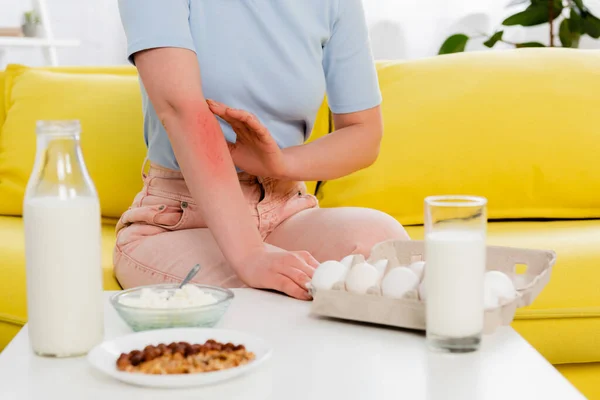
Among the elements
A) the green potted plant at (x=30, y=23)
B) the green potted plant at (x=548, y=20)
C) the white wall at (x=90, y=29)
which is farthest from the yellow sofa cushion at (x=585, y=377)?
the green potted plant at (x=30, y=23)

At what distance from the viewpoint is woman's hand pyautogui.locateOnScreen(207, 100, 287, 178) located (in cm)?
118

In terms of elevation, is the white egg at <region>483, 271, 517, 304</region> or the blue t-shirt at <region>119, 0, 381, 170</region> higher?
the blue t-shirt at <region>119, 0, 381, 170</region>

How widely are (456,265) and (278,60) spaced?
2.36 feet

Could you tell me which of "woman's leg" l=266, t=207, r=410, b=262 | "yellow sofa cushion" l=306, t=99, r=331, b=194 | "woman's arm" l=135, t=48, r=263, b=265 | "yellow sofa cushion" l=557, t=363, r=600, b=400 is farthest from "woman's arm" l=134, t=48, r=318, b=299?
"yellow sofa cushion" l=306, t=99, r=331, b=194

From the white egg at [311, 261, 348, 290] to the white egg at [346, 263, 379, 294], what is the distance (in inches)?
1.0

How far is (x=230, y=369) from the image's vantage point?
27.3 inches

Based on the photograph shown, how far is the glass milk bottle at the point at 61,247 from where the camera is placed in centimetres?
75

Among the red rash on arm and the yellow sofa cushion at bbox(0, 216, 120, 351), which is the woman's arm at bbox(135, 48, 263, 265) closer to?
the red rash on arm

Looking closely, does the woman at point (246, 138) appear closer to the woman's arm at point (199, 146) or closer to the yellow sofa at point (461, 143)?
the woman's arm at point (199, 146)

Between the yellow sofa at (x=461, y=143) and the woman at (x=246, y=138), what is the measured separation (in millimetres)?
382

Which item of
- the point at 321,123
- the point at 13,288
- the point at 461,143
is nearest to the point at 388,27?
the point at 321,123

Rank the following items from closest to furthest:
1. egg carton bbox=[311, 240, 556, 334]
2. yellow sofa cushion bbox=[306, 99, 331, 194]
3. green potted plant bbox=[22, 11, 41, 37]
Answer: egg carton bbox=[311, 240, 556, 334]
yellow sofa cushion bbox=[306, 99, 331, 194]
green potted plant bbox=[22, 11, 41, 37]

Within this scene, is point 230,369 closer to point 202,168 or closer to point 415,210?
point 202,168

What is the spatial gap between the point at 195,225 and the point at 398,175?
2.13 ft
